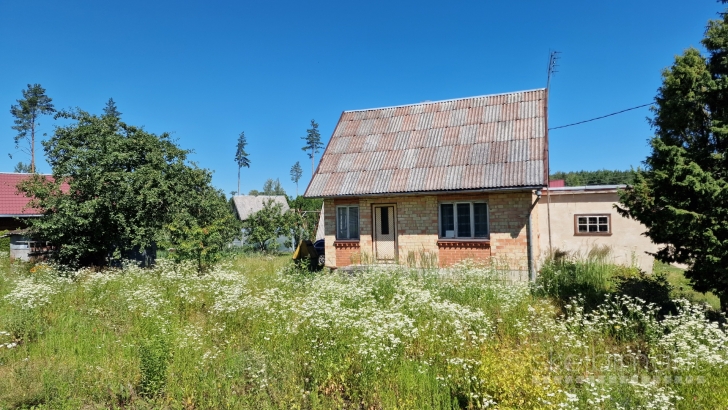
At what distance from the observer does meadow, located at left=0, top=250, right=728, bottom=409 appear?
4.19 m

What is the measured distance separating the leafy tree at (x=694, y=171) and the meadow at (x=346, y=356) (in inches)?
35.9

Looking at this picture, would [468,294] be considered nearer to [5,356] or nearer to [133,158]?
[5,356]

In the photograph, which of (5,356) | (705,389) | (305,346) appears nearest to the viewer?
(705,389)

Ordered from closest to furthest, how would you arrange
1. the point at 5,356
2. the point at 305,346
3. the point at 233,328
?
the point at 305,346 < the point at 5,356 < the point at 233,328

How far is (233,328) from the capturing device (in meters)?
6.71

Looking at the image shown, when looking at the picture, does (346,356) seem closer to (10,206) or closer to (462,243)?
(462,243)

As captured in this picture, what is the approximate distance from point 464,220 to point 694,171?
6.75 m

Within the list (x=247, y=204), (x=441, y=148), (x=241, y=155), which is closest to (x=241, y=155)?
(x=241, y=155)

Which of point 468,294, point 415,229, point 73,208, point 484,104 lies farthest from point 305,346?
point 484,104

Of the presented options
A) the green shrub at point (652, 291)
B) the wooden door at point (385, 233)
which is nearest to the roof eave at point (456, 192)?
the wooden door at point (385, 233)

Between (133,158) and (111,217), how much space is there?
6.85ft

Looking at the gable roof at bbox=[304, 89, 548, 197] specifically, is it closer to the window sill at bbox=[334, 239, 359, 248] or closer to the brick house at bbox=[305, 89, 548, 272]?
the brick house at bbox=[305, 89, 548, 272]

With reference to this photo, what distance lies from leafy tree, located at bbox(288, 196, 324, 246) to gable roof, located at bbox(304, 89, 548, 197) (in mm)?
9633

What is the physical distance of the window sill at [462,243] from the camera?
12086 mm
